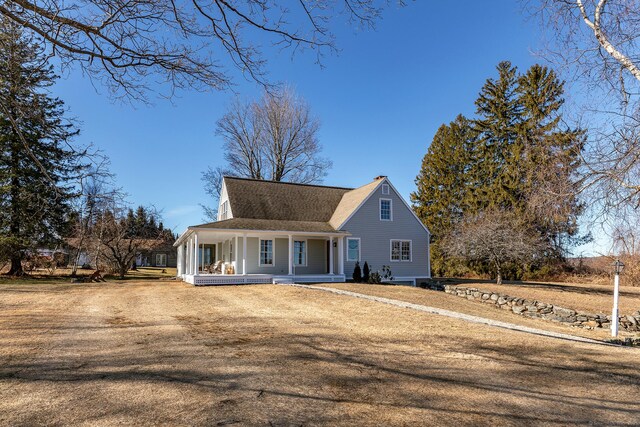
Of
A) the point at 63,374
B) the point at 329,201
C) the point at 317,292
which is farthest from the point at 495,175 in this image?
the point at 63,374

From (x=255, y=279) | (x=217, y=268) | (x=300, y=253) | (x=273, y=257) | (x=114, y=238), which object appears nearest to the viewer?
(x=255, y=279)

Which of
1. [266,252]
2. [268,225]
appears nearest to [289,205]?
[268,225]

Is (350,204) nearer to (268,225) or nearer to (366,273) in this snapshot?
(366,273)

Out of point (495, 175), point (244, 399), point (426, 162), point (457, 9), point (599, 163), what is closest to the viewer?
point (244, 399)

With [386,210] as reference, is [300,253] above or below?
below

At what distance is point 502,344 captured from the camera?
7031 millimetres

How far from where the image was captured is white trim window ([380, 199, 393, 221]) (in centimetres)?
2359

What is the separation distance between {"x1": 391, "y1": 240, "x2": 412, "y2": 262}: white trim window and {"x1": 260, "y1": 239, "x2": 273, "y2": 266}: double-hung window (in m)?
7.24

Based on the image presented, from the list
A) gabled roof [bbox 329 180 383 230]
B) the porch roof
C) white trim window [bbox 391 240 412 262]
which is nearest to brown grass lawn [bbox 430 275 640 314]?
white trim window [bbox 391 240 412 262]

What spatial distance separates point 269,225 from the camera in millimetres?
20969

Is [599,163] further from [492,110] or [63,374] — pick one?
[492,110]

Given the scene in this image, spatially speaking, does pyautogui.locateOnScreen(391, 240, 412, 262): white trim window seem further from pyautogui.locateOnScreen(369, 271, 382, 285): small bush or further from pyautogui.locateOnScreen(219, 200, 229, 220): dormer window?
pyautogui.locateOnScreen(219, 200, 229, 220): dormer window

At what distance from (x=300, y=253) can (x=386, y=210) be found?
5.69 metres

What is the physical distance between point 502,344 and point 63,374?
21.7 ft
